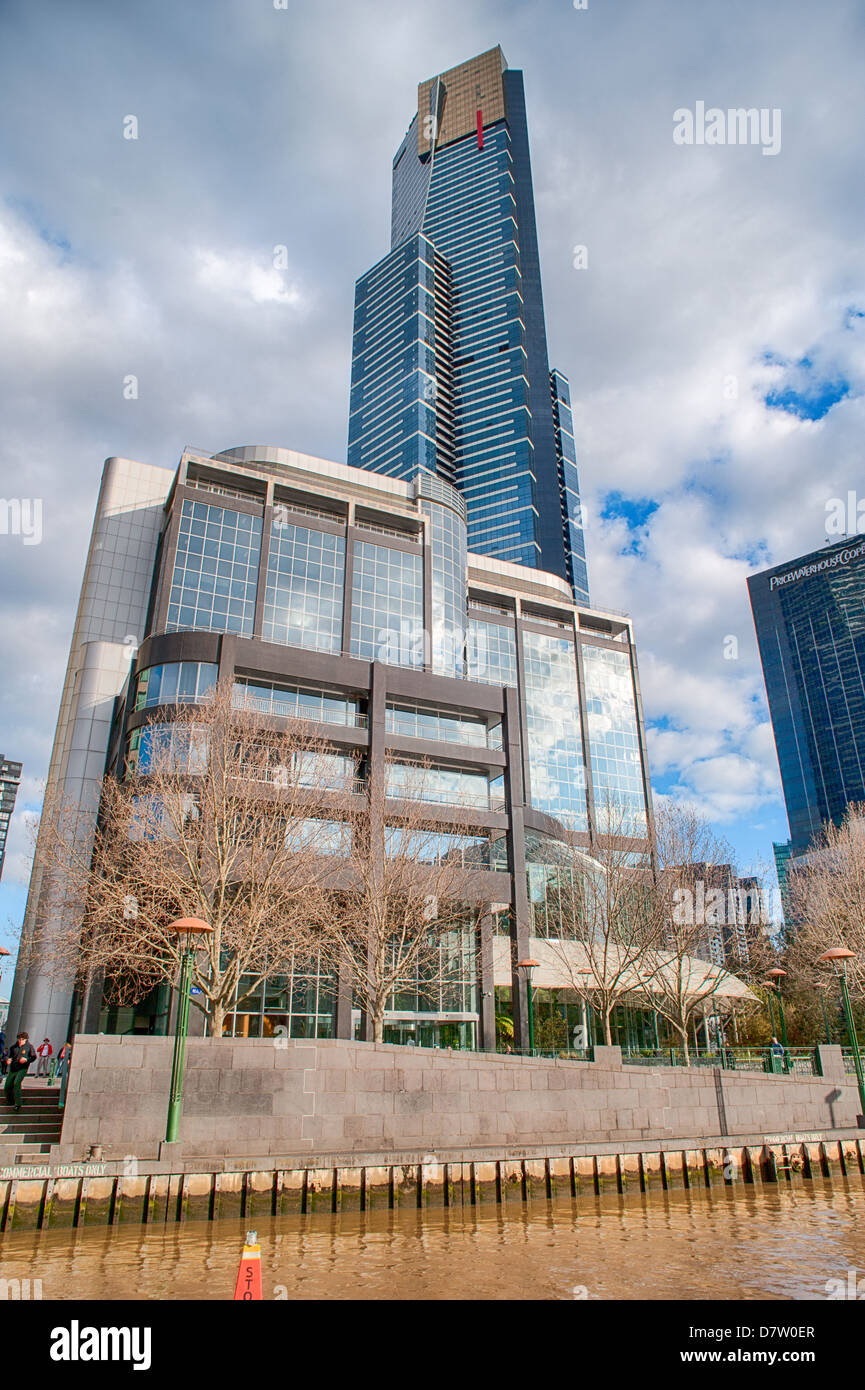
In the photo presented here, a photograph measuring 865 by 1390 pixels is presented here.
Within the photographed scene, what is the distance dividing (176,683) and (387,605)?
1957cm

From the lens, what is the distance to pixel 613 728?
85562 millimetres

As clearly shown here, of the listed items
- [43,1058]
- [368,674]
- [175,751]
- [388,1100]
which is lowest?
[388,1100]

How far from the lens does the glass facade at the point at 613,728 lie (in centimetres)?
8314

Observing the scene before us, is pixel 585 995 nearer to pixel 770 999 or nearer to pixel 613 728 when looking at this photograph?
pixel 770 999

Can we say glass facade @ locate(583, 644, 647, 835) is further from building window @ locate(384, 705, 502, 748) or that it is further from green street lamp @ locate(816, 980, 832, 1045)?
green street lamp @ locate(816, 980, 832, 1045)

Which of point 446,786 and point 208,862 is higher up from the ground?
point 446,786

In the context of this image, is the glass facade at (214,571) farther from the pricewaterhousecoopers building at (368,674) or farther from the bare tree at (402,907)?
the bare tree at (402,907)

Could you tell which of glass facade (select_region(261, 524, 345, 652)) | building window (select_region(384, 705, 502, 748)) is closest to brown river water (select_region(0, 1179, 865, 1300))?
building window (select_region(384, 705, 502, 748))

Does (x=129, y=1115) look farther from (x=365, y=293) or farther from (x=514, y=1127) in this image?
(x=365, y=293)

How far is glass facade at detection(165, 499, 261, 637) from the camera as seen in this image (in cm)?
5038

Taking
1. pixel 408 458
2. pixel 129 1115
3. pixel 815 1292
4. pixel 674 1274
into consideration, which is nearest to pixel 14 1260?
pixel 129 1115

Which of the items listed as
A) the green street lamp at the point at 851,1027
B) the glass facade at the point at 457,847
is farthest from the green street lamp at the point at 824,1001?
the glass facade at the point at 457,847

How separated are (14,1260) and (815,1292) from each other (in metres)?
12.3

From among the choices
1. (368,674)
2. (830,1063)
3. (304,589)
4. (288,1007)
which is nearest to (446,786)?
(368,674)
